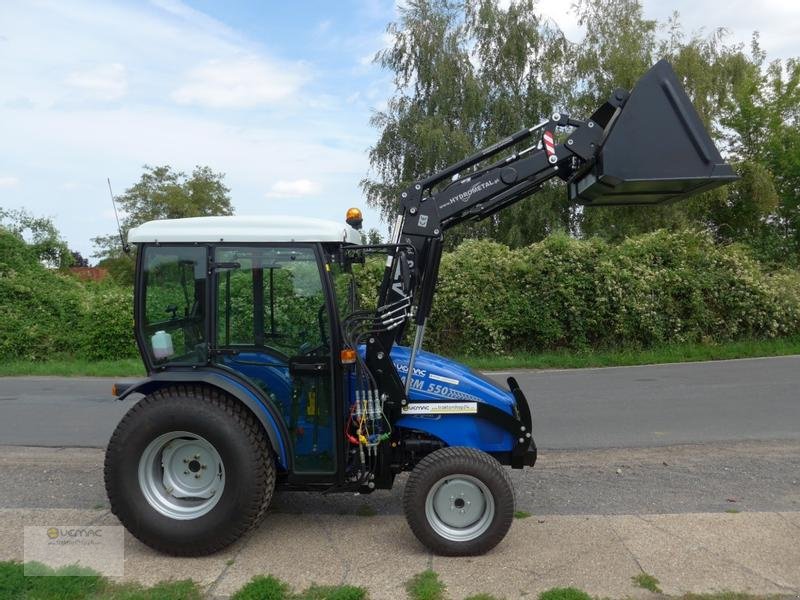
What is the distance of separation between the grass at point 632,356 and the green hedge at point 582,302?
0.25 m

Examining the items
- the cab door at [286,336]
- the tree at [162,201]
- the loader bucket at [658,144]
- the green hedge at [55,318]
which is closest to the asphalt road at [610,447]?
the cab door at [286,336]

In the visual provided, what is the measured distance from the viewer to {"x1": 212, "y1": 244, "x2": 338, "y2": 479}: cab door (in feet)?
14.3

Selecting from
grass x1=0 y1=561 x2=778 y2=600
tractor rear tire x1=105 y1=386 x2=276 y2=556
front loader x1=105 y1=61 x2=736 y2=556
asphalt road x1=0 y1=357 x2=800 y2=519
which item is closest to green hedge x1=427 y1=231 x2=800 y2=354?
asphalt road x1=0 y1=357 x2=800 y2=519

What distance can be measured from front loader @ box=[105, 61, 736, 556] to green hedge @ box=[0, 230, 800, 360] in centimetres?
946

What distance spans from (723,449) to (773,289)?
9343 mm

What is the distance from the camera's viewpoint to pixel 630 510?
5086 mm

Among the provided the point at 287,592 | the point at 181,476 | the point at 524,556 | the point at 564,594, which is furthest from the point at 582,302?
the point at 287,592

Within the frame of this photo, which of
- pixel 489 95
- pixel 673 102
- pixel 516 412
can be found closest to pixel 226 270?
pixel 516 412

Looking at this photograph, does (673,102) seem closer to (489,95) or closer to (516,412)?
(516,412)

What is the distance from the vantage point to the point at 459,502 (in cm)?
428

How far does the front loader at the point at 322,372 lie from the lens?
422 cm

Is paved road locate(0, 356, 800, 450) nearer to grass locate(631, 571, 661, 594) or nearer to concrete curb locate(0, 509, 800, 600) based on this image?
concrete curb locate(0, 509, 800, 600)

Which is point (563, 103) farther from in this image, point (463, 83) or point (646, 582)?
point (646, 582)

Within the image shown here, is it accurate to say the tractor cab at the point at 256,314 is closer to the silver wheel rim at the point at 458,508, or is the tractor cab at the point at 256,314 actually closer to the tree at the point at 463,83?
the silver wheel rim at the point at 458,508
